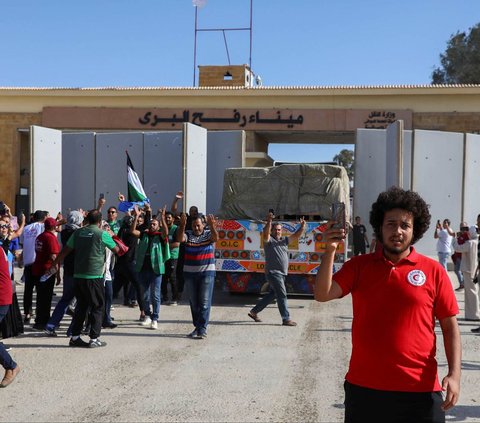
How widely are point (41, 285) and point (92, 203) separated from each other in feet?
49.8

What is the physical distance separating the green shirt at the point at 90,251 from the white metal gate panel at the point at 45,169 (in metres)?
9.43

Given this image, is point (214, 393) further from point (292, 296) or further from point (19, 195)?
point (19, 195)

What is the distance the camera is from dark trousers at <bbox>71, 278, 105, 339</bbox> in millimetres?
8234

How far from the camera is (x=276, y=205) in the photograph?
1357 centimetres

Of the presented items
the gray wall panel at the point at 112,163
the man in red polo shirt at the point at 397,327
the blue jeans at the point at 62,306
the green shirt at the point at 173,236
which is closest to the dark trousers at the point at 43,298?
the blue jeans at the point at 62,306

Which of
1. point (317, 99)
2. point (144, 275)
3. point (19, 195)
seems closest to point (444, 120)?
point (317, 99)

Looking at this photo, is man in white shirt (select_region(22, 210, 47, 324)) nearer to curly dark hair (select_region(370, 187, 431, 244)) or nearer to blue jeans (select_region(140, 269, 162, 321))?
blue jeans (select_region(140, 269, 162, 321))

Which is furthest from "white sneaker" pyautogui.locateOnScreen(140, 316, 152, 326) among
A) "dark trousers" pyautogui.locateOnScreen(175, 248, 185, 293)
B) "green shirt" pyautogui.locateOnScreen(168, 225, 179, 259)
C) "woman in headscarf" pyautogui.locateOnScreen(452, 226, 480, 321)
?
"woman in headscarf" pyautogui.locateOnScreen(452, 226, 480, 321)

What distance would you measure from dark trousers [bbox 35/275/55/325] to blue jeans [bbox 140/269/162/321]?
1.32 meters

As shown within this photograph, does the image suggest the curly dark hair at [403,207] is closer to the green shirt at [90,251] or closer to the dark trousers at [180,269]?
the green shirt at [90,251]

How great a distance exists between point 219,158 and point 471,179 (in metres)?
8.56

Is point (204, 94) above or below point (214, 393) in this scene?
above

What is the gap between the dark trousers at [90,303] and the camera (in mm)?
8234

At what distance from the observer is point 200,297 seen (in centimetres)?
908
